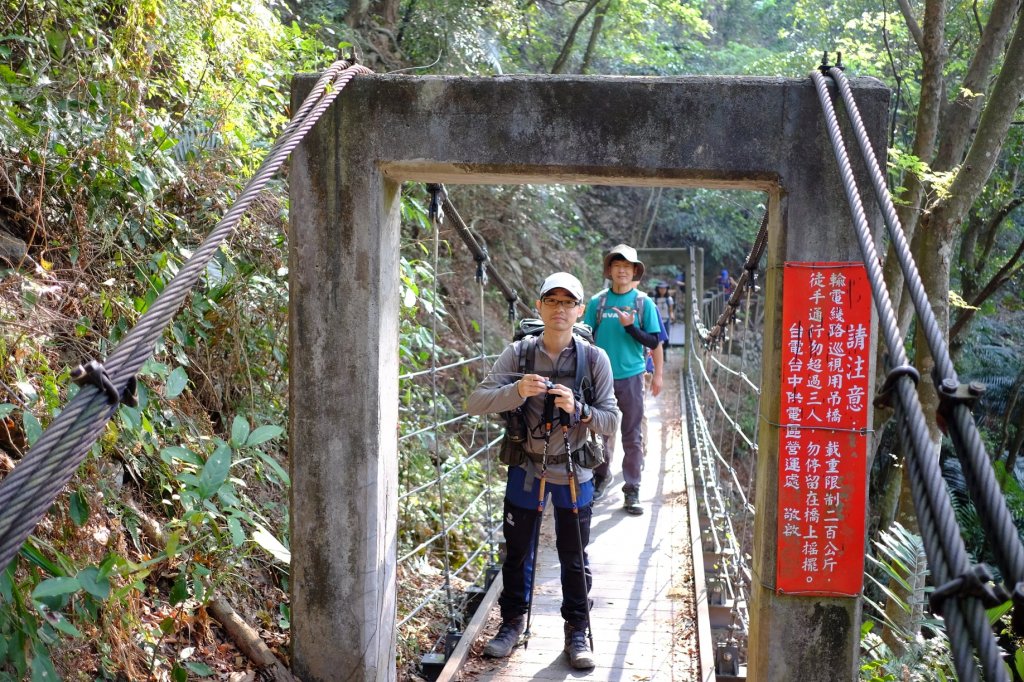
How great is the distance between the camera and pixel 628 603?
366cm

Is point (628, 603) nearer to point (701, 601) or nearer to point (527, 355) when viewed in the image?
point (701, 601)

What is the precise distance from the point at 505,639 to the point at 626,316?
1.81 meters

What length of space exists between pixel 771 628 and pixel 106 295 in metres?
2.17

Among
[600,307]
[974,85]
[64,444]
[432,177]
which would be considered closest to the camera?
[64,444]

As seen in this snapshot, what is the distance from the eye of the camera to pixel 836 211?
2262 mm

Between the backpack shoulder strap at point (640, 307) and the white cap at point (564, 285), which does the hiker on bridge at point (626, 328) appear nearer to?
the backpack shoulder strap at point (640, 307)

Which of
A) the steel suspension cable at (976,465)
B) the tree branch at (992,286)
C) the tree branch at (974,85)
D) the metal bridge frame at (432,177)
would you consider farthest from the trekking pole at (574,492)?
the tree branch at (992,286)

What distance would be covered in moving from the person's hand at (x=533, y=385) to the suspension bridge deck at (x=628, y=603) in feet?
3.41

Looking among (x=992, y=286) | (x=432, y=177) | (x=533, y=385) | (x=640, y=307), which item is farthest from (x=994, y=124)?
(x=432, y=177)

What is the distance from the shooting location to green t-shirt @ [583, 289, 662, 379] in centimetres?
436

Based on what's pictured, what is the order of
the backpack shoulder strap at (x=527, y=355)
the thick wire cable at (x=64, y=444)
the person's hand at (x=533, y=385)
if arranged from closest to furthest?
1. the thick wire cable at (x=64, y=444)
2. the person's hand at (x=533, y=385)
3. the backpack shoulder strap at (x=527, y=355)

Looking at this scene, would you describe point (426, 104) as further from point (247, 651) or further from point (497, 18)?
point (497, 18)

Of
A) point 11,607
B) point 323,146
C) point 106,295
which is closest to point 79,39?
point 106,295

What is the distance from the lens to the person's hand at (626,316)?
4.29 metres
